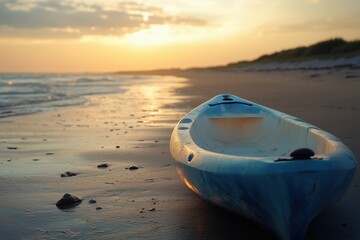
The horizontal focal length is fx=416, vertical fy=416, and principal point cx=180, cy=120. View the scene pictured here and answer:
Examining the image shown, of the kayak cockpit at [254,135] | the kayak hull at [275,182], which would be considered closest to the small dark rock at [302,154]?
the kayak hull at [275,182]

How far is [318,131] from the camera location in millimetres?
3273

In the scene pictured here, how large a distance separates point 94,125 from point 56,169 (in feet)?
10.1

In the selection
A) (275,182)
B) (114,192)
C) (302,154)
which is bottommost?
(114,192)

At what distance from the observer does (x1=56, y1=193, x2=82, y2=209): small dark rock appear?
3045mm

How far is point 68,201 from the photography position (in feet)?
10.1

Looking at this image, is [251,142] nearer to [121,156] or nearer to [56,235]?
[121,156]

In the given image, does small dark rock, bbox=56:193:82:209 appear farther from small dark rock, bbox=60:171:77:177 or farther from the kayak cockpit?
the kayak cockpit

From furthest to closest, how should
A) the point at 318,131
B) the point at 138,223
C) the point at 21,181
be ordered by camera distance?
the point at 21,181
the point at 318,131
the point at 138,223

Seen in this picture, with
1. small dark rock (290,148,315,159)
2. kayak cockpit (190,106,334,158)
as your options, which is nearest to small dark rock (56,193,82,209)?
kayak cockpit (190,106,334,158)

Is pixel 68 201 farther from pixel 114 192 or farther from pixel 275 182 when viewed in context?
pixel 275 182

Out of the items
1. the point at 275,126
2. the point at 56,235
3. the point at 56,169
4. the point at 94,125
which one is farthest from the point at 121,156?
the point at 94,125

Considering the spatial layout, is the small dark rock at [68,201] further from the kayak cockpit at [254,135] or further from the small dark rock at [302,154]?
the small dark rock at [302,154]

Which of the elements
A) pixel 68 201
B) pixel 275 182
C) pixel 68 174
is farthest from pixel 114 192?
pixel 275 182

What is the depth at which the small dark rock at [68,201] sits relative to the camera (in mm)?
3045
